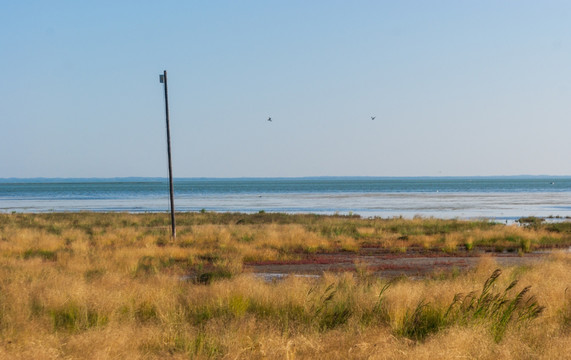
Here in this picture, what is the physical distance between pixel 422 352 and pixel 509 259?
48.9 feet

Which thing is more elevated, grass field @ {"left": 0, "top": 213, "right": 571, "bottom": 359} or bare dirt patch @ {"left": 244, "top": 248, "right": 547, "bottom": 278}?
grass field @ {"left": 0, "top": 213, "right": 571, "bottom": 359}

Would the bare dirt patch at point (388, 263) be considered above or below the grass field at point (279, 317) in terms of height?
below

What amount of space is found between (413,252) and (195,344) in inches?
669

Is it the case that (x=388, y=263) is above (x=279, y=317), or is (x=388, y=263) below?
below

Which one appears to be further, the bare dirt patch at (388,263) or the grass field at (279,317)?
the bare dirt patch at (388,263)

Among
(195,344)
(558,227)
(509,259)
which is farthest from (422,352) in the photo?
(558,227)

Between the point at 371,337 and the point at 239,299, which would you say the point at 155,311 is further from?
the point at 371,337

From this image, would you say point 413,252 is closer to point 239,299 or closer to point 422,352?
point 239,299

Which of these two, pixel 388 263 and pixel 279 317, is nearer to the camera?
pixel 279 317

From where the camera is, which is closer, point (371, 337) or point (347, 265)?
point (371, 337)

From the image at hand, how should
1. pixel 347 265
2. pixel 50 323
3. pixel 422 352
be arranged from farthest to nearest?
pixel 347 265 → pixel 50 323 → pixel 422 352

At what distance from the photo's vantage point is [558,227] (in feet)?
117

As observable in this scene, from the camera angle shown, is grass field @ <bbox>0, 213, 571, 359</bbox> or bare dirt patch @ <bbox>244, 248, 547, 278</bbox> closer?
grass field @ <bbox>0, 213, 571, 359</bbox>

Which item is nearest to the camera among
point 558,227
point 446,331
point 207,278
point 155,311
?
point 446,331
